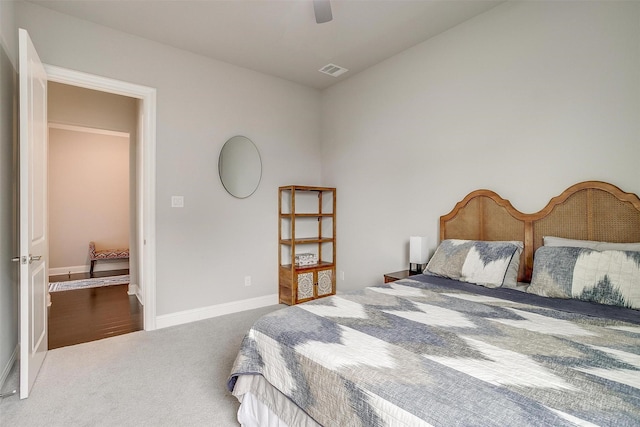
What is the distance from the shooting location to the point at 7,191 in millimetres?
2350

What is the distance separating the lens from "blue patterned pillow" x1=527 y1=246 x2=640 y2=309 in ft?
5.64

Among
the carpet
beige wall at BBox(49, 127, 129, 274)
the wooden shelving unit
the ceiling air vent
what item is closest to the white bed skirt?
the wooden shelving unit

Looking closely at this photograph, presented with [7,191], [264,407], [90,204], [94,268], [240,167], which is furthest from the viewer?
[90,204]

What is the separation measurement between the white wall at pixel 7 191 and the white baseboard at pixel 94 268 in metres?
4.33

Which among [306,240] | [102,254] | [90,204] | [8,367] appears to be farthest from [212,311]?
[90,204]

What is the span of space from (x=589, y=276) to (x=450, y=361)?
1.30 metres

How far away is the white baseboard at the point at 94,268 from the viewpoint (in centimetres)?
610

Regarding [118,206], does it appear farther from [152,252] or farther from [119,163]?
[152,252]

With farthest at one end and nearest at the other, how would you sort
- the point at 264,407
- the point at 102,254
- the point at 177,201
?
1. the point at 102,254
2. the point at 177,201
3. the point at 264,407

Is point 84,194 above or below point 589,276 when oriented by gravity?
above

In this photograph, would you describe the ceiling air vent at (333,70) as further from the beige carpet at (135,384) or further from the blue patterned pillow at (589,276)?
the beige carpet at (135,384)

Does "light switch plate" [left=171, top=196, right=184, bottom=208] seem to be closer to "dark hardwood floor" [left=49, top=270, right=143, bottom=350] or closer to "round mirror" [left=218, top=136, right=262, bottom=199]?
"round mirror" [left=218, top=136, right=262, bottom=199]

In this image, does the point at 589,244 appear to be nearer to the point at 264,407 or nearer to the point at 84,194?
the point at 264,407

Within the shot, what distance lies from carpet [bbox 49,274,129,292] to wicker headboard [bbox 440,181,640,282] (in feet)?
17.3
